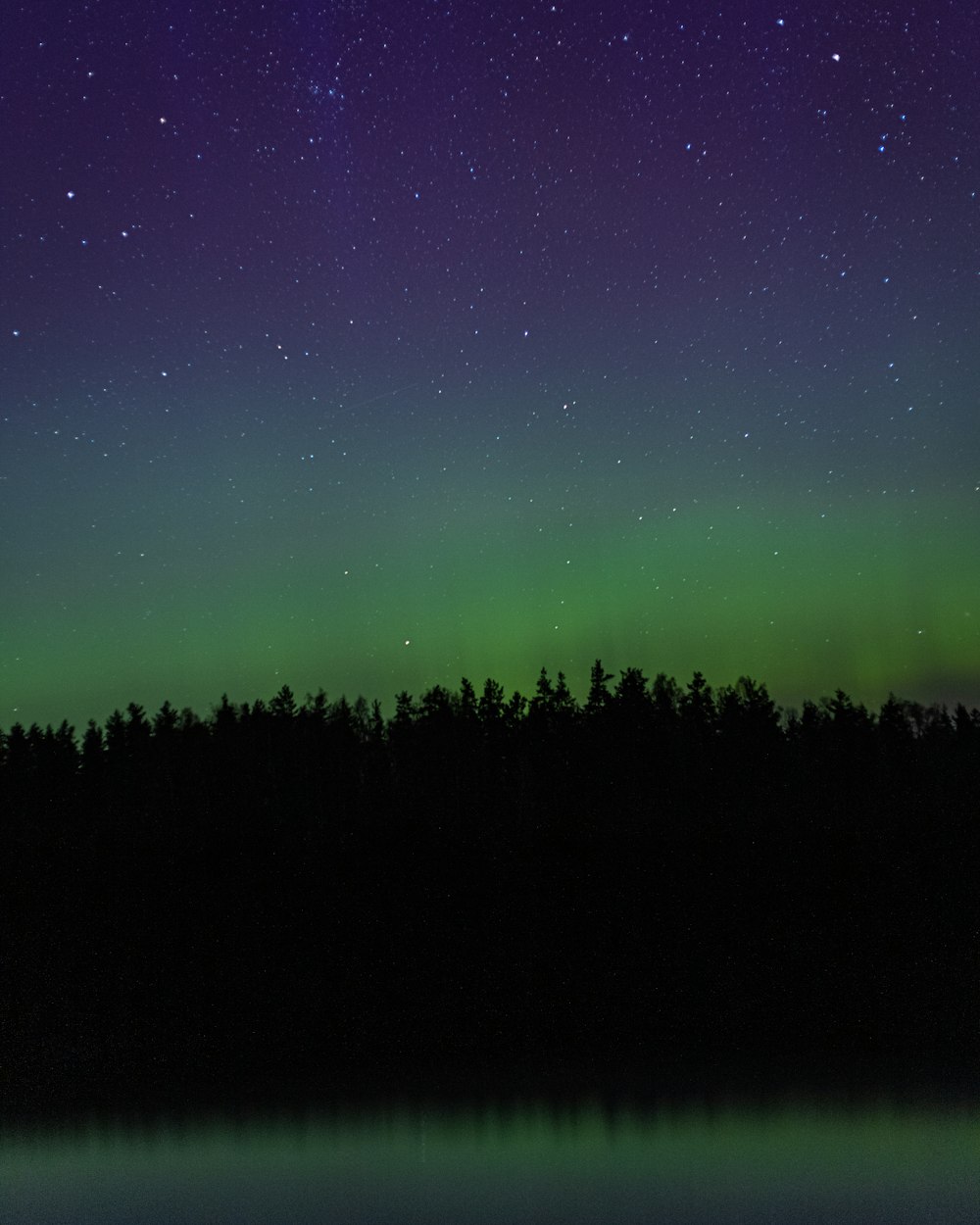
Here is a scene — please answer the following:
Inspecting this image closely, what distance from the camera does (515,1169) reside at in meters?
8.36

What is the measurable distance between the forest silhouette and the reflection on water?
3.17 metres

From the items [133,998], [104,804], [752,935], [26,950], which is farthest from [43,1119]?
[104,804]

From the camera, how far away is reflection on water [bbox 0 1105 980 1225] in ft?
23.6

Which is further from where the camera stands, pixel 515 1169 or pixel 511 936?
pixel 511 936

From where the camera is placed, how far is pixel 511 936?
2194 cm

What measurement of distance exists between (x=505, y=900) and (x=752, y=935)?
197 inches

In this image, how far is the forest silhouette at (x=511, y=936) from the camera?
16.2 meters

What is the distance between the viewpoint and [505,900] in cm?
2325

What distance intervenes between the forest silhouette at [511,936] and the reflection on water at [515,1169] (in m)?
3.17

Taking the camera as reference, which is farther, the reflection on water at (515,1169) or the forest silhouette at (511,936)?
the forest silhouette at (511,936)

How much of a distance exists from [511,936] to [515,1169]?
1375cm

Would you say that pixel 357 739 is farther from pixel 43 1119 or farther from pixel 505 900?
pixel 43 1119

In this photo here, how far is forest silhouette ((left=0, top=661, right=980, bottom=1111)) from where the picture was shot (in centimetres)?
1625

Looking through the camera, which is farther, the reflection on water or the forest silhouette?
the forest silhouette
